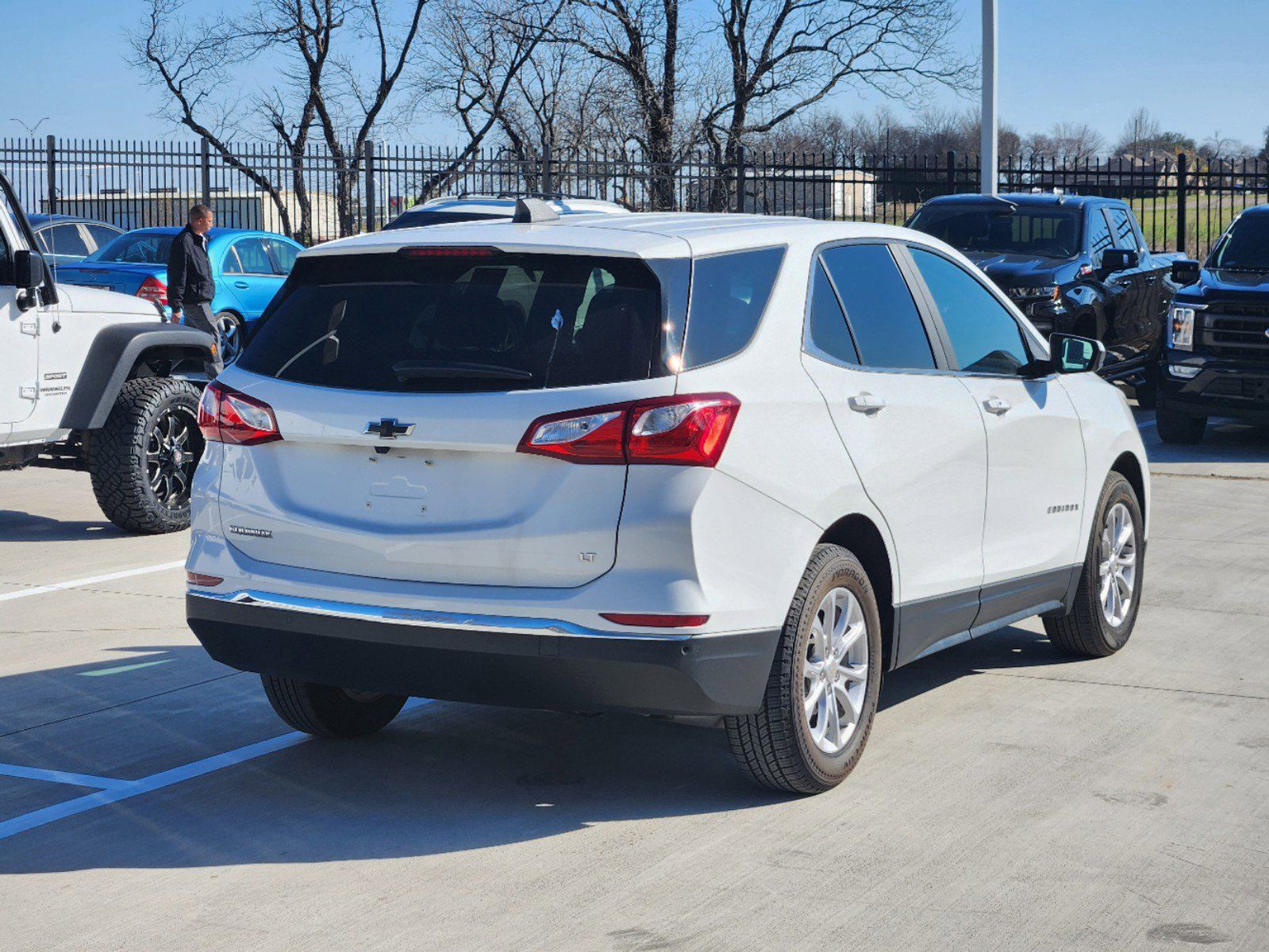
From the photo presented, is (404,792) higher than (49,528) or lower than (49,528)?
lower

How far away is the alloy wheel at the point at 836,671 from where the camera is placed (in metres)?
Answer: 4.95

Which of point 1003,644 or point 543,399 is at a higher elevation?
point 543,399

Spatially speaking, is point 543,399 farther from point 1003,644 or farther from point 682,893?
point 1003,644

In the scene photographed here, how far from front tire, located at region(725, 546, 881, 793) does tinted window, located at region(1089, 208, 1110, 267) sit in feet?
36.1

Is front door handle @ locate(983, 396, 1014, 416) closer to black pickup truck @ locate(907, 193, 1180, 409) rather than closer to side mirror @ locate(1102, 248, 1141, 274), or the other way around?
black pickup truck @ locate(907, 193, 1180, 409)

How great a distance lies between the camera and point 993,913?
4.09 m

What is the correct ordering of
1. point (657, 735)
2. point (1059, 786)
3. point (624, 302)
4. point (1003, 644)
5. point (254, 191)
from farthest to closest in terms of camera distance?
point (254, 191) → point (1003, 644) → point (657, 735) → point (1059, 786) → point (624, 302)

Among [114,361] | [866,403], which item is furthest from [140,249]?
[866,403]

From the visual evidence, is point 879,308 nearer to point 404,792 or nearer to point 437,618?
point 437,618

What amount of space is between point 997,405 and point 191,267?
1179cm

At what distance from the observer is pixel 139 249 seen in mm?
18984

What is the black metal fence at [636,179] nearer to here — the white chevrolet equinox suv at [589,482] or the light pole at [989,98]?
the light pole at [989,98]

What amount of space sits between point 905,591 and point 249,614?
210 cm

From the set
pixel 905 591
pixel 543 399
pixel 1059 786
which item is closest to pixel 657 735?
pixel 905 591
